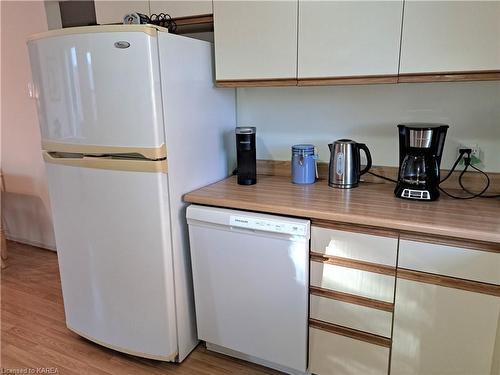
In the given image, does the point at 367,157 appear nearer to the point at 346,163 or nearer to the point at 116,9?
the point at 346,163

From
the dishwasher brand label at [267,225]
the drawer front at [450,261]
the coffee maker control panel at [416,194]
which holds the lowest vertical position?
the drawer front at [450,261]

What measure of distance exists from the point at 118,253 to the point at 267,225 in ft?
2.49

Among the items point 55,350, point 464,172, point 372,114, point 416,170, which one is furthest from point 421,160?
point 55,350

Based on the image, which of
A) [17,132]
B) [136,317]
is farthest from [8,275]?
[136,317]

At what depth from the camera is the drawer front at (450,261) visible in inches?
51.7

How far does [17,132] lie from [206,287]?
8.06 ft

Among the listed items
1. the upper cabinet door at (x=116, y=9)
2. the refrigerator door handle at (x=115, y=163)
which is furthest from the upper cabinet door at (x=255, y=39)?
the refrigerator door handle at (x=115, y=163)

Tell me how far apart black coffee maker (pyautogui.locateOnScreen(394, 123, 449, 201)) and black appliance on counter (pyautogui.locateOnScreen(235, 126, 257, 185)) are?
2.39 ft

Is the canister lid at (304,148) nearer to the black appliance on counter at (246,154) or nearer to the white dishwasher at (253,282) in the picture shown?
the black appliance on counter at (246,154)

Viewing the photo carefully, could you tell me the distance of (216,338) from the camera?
75.1 inches

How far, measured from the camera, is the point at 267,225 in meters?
1.59

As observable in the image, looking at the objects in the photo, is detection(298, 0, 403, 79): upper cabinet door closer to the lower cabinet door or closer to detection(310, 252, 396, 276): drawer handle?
detection(310, 252, 396, 276): drawer handle

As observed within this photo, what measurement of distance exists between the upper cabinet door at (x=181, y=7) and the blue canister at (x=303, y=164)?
84 centimetres

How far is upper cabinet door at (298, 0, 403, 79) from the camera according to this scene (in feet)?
5.07
